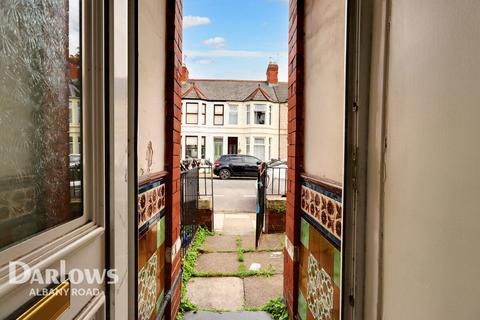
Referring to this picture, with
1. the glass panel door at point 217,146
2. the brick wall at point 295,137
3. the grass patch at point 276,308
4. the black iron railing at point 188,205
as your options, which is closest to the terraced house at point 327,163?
the brick wall at point 295,137

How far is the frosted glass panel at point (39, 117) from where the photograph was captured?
674mm

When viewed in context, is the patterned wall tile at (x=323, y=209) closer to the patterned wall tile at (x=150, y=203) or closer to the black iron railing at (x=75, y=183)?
the patterned wall tile at (x=150, y=203)

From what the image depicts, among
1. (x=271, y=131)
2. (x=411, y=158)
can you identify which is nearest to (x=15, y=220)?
(x=411, y=158)

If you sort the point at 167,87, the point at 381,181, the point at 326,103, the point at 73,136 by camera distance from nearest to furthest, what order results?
the point at 73,136, the point at 381,181, the point at 326,103, the point at 167,87

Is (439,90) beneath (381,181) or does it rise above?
above

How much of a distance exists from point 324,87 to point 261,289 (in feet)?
7.34

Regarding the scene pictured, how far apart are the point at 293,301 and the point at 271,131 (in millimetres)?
18713

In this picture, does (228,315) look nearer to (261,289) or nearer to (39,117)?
(261,289)

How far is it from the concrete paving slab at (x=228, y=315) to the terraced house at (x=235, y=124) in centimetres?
1781

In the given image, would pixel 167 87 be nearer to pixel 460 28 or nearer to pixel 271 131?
pixel 460 28

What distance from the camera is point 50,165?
0.85m

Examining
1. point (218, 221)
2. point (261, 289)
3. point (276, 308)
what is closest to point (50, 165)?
point (276, 308)

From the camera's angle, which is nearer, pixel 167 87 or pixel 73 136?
pixel 73 136

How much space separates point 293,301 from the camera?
2.47 meters
